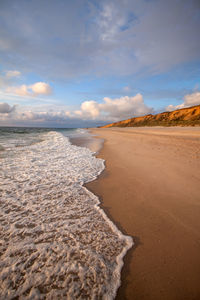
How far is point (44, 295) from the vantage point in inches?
58.0

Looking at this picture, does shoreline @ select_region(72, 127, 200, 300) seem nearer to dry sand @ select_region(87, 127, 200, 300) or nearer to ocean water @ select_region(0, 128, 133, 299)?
dry sand @ select_region(87, 127, 200, 300)

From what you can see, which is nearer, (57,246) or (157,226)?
(57,246)

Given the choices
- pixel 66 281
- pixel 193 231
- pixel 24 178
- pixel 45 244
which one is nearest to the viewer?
pixel 66 281

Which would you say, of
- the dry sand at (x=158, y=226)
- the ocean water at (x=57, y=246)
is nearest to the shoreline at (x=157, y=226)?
the dry sand at (x=158, y=226)

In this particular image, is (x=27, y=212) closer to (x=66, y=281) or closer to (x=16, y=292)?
(x=16, y=292)

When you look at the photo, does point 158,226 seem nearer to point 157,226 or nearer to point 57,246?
point 157,226

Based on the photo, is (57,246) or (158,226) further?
(158,226)

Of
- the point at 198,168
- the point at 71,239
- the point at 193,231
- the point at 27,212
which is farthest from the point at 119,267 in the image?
the point at 198,168

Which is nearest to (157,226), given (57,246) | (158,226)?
(158,226)

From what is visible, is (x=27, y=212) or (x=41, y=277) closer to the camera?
Result: (x=41, y=277)

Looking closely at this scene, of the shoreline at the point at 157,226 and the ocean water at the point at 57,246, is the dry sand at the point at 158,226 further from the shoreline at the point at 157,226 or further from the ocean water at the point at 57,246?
the ocean water at the point at 57,246

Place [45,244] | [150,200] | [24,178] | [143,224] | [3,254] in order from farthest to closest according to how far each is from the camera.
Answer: [24,178] < [150,200] < [143,224] < [45,244] < [3,254]

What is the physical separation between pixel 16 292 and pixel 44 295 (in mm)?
342

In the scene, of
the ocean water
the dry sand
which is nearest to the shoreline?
the dry sand
